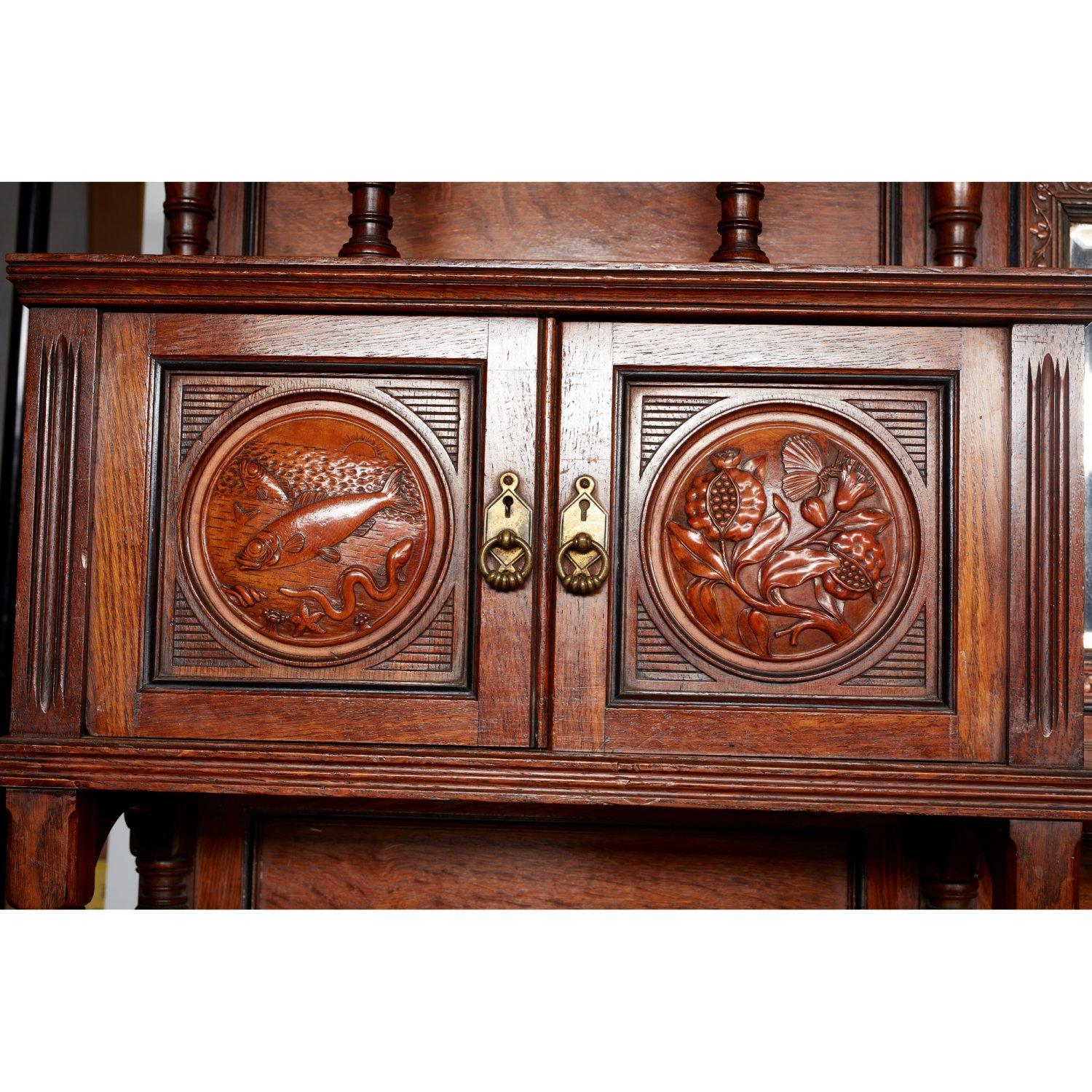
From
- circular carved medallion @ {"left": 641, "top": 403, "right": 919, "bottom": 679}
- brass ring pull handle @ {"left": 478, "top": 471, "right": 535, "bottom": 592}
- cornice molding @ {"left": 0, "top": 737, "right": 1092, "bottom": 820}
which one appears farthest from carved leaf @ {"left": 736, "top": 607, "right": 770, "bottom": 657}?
brass ring pull handle @ {"left": 478, "top": 471, "right": 535, "bottom": 592}

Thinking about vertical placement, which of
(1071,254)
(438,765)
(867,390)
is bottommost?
(438,765)

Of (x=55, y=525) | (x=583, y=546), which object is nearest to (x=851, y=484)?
(x=583, y=546)

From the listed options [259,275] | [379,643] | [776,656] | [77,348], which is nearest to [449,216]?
[259,275]

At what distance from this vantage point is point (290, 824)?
1.28m

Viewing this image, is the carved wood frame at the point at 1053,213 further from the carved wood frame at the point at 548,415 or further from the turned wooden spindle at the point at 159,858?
the turned wooden spindle at the point at 159,858

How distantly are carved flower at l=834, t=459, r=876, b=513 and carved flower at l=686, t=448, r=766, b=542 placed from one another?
0.25 feet

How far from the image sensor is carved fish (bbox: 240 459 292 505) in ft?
3.31

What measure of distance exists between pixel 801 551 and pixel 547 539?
0.82ft

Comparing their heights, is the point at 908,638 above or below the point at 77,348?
below

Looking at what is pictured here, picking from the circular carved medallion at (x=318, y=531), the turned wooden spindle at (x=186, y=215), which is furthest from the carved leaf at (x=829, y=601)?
the turned wooden spindle at (x=186, y=215)

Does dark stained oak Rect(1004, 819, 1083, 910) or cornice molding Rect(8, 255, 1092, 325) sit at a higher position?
cornice molding Rect(8, 255, 1092, 325)

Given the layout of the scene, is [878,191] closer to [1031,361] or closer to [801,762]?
[1031,361]

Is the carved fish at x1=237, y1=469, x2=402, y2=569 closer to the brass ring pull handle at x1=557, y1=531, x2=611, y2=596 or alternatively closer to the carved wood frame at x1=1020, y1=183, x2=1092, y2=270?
the brass ring pull handle at x1=557, y1=531, x2=611, y2=596

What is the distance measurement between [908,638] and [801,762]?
0.54 ft
